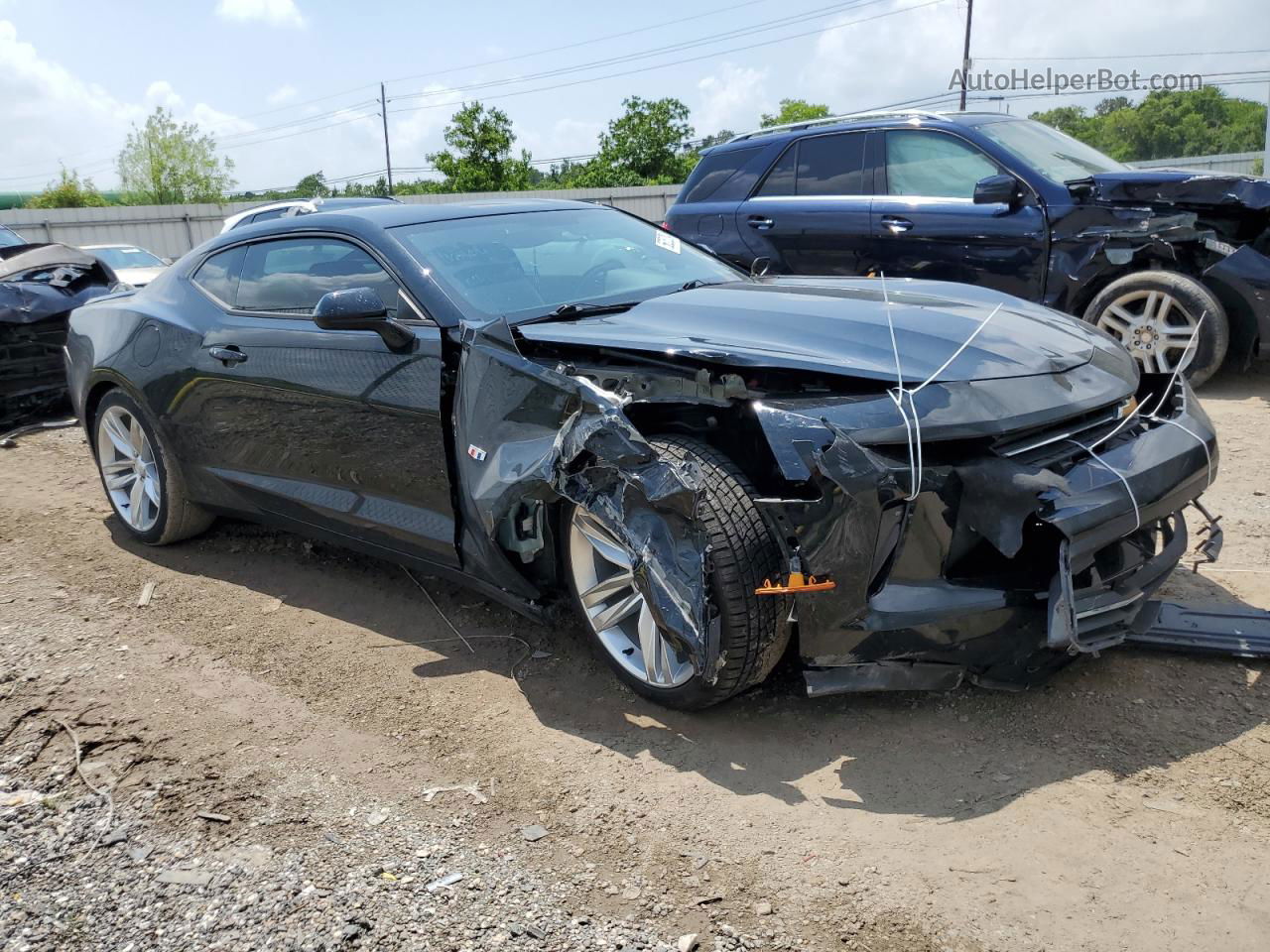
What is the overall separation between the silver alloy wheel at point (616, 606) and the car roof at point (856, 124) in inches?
193

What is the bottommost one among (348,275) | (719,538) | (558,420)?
(719,538)

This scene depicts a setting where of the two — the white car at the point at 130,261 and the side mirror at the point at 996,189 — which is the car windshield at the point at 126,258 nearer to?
the white car at the point at 130,261

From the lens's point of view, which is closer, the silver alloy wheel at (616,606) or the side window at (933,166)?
the silver alloy wheel at (616,606)

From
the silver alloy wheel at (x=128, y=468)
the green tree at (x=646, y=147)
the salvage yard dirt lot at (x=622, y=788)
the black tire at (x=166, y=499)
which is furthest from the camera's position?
the green tree at (x=646, y=147)

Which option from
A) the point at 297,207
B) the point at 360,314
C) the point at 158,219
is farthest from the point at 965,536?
the point at 158,219

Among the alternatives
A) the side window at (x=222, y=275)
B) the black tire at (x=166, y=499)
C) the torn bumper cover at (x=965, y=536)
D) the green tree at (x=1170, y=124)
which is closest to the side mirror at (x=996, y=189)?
the torn bumper cover at (x=965, y=536)

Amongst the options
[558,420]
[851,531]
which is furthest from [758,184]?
[851,531]

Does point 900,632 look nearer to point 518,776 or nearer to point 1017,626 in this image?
point 1017,626

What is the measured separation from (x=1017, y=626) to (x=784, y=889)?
3.42ft

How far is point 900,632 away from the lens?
2932 mm

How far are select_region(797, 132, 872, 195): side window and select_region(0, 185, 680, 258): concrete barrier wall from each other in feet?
64.8

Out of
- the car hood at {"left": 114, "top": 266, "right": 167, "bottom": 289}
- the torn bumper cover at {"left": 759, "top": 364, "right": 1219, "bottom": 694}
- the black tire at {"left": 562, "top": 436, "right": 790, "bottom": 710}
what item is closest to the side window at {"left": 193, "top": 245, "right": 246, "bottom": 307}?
the black tire at {"left": 562, "top": 436, "right": 790, "bottom": 710}

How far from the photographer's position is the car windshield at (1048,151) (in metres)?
6.77

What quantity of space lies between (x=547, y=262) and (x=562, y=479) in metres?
1.26
